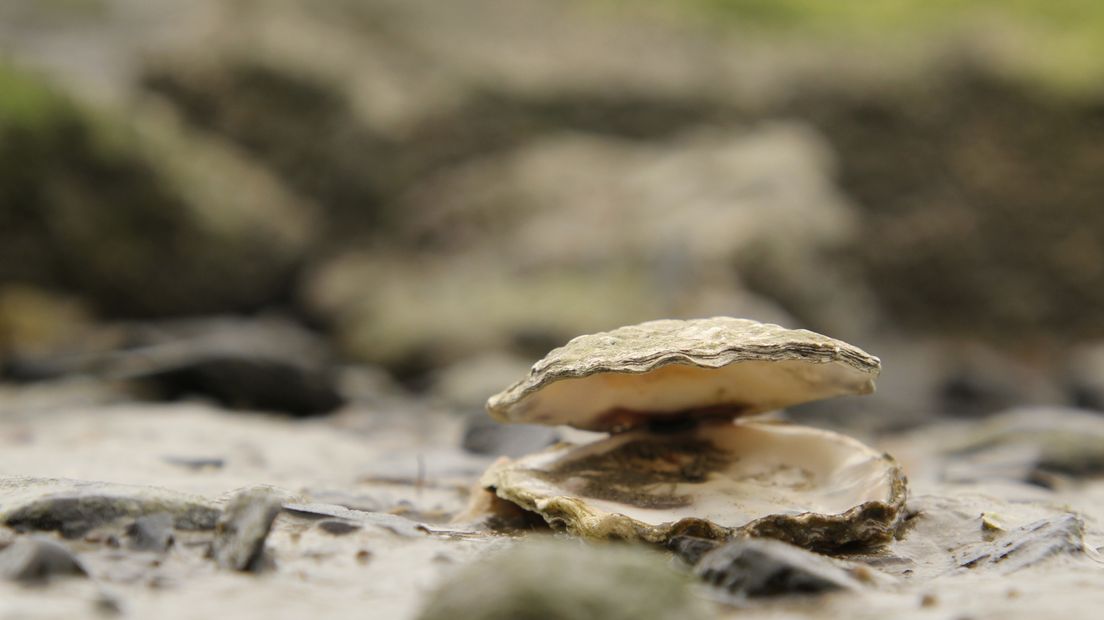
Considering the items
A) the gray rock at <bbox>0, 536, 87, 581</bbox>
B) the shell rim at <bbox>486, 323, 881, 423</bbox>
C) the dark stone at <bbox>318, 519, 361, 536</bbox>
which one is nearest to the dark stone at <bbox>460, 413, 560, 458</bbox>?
the shell rim at <bbox>486, 323, 881, 423</bbox>

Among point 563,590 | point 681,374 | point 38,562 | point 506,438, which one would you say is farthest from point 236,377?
point 563,590

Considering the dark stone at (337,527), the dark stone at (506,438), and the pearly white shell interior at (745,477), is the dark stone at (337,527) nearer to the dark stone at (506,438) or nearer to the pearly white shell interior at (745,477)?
the pearly white shell interior at (745,477)

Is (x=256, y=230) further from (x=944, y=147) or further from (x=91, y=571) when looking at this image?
(x=944, y=147)

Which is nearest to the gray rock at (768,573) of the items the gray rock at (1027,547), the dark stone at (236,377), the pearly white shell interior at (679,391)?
the gray rock at (1027,547)

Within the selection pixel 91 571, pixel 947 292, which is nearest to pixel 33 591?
pixel 91 571

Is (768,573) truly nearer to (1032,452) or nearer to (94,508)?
(94,508)
